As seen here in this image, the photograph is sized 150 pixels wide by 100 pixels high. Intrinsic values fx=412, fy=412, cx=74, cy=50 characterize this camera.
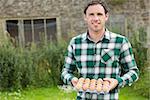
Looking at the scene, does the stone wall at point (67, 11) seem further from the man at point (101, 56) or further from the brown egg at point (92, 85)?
the brown egg at point (92, 85)

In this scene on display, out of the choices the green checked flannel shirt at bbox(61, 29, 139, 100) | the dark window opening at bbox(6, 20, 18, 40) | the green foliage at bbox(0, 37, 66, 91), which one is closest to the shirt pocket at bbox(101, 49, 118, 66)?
the green checked flannel shirt at bbox(61, 29, 139, 100)

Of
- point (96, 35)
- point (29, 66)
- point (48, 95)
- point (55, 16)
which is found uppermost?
point (96, 35)

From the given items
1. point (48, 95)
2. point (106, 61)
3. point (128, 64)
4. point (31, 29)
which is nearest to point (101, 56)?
point (106, 61)

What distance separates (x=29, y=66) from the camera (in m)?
9.28

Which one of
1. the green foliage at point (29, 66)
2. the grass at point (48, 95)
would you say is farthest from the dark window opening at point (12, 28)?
the grass at point (48, 95)

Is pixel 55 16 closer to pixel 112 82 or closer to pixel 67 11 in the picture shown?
pixel 67 11

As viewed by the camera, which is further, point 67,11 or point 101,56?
point 67,11

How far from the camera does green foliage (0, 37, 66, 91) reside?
9164mm

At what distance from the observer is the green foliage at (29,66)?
916 centimetres

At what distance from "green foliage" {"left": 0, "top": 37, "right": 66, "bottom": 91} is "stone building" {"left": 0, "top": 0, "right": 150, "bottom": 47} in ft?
11.3

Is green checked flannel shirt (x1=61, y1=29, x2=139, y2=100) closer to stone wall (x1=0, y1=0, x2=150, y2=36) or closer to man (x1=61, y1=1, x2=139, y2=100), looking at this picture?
man (x1=61, y1=1, x2=139, y2=100)

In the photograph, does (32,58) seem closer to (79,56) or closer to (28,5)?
(28,5)

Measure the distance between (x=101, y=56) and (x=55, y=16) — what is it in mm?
10991

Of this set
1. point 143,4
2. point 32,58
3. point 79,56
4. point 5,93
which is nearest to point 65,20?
point 143,4
